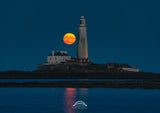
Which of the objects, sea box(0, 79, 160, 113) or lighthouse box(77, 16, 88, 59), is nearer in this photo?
sea box(0, 79, 160, 113)

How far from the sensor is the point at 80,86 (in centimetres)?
7038

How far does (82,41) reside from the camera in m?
131

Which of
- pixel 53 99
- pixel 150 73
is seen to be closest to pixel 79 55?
pixel 150 73

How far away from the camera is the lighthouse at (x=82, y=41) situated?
13112 centimetres

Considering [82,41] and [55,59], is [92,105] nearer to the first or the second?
[82,41]

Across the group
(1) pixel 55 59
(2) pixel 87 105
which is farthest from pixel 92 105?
(1) pixel 55 59

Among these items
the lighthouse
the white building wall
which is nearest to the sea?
the lighthouse

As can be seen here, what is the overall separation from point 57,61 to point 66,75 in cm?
1201

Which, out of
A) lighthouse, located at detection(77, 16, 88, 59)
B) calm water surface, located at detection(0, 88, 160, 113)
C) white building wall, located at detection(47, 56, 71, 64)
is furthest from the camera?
white building wall, located at detection(47, 56, 71, 64)

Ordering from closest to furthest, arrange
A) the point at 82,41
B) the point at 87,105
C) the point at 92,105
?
1. the point at 87,105
2. the point at 92,105
3. the point at 82,41

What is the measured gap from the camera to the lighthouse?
131125 millimetres

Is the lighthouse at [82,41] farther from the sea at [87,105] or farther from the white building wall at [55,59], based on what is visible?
the sea at [87,105]

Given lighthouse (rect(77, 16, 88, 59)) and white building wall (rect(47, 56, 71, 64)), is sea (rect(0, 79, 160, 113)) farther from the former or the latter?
white building wall (rect(47, 56, 71, 64))

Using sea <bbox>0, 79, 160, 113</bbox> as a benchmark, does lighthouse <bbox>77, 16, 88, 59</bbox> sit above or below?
above
